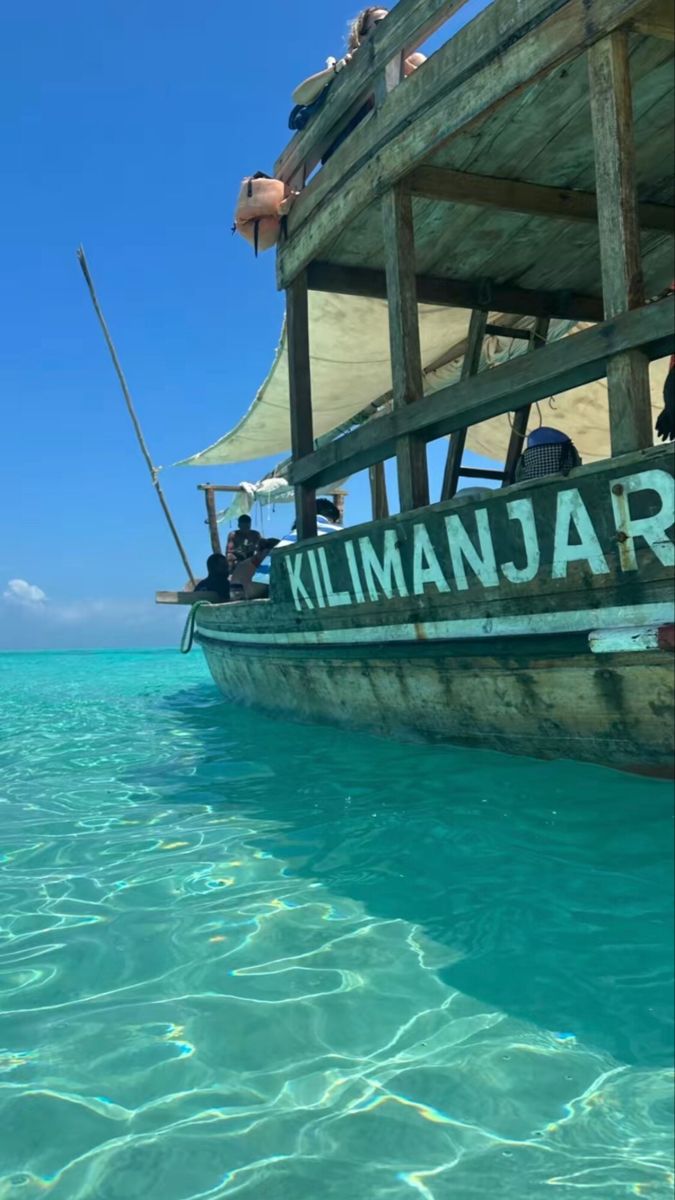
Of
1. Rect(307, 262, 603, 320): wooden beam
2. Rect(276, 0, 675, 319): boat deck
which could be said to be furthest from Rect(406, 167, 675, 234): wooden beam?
Rect(307, 262, 603, 320): wooden beam

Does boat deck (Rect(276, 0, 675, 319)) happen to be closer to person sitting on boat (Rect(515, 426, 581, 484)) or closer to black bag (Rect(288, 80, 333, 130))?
black bag (Rect(288, 80, 333, 130))

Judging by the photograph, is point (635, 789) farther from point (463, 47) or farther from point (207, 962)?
point (463, 47)

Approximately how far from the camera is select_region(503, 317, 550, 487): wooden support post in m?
6.86

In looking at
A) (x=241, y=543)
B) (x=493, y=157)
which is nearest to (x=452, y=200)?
(x=493, y=157)

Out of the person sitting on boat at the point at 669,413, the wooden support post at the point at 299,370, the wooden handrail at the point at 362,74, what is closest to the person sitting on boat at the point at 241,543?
the wooden support post at the point at 299,370

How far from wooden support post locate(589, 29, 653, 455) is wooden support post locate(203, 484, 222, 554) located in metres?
8.05

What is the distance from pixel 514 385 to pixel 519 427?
3226 mm

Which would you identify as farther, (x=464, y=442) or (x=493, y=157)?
(x=464, y=442)

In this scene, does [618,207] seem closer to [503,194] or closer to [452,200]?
[452,200]

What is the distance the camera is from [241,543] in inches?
389

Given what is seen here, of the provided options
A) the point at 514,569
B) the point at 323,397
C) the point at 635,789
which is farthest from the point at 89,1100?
the point at 323,397

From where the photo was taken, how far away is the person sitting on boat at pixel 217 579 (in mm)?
9578

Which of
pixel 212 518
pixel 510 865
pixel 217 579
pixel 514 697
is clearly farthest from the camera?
pixel 212 518

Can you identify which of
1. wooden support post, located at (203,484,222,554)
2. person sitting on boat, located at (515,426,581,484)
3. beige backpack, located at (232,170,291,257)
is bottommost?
person sitting on boat, located at (515,426,581,484)
